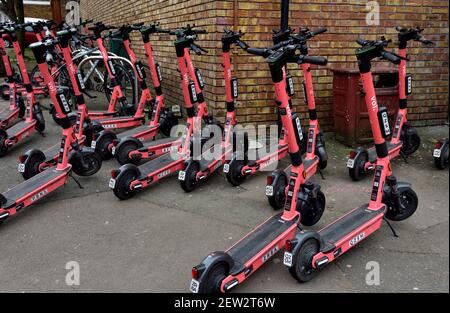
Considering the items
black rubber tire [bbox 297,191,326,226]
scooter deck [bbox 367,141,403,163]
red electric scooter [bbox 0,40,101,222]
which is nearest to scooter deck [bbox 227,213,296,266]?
black rubber tire [bbox 297,191,326,226]

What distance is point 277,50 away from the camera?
331 cm

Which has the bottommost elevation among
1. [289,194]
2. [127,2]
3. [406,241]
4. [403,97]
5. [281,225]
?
[406,241]

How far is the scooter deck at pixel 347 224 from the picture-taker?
3.41 metres

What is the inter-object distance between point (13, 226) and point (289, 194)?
2.83 meters

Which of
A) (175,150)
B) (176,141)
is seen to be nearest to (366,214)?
(175,150)

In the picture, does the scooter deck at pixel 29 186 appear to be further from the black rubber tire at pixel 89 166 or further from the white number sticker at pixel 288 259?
the white number sticker at pixel 288 259

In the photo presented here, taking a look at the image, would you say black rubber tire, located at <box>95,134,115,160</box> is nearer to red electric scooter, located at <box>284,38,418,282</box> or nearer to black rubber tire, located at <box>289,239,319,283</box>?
red electric scooter, located at <box>284,38,418,282</box>

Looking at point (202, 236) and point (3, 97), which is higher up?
point (3, 97)

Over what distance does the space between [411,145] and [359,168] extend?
1257mm

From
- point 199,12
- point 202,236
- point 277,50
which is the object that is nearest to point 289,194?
point 202,236

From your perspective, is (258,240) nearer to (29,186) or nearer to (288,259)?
(288,259)

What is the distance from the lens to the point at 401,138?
581cm

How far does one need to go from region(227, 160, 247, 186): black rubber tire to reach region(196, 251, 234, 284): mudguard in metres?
2.06

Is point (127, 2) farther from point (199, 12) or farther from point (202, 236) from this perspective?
point (202, 236)
